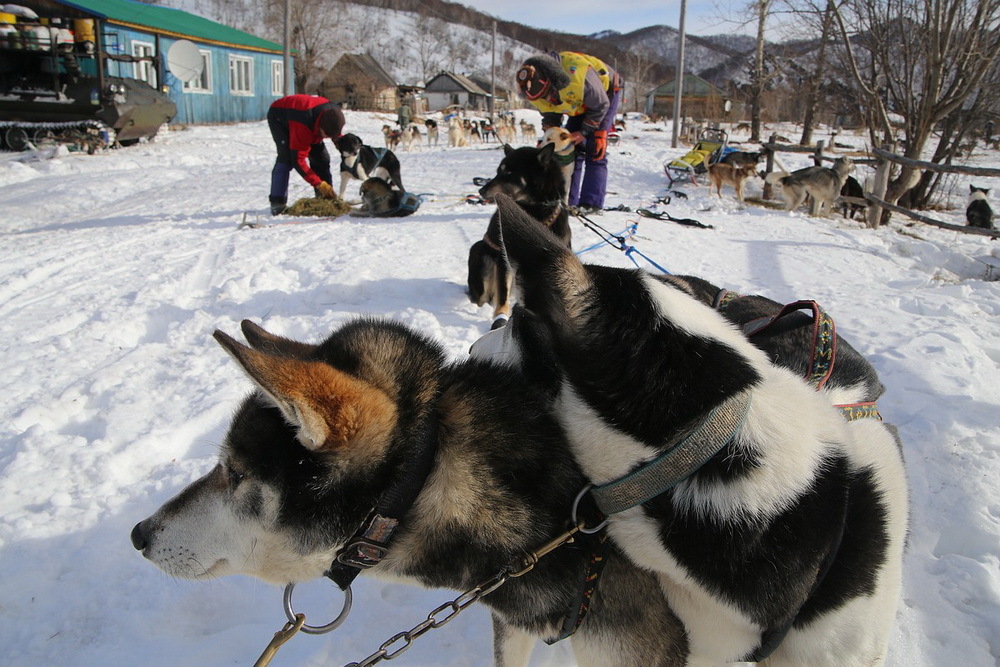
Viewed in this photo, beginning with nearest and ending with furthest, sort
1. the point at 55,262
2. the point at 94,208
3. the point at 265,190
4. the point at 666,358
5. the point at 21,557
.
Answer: the point at 666,358, the point at 21,557, the point at 55,262, the point at 94,208, the point at 265,190

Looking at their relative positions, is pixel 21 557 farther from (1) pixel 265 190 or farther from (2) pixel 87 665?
(1) pixel 265 190

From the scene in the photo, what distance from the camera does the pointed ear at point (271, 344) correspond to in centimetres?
147

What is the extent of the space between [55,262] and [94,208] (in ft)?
13.4

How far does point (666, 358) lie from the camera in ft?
3.76

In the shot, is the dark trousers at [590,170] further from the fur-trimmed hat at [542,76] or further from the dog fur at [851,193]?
the dog fur at [851,193]

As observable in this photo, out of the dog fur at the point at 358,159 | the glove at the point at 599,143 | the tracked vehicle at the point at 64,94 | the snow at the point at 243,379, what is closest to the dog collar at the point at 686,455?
the snow at the point at 243,379

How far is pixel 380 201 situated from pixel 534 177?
3.71 m

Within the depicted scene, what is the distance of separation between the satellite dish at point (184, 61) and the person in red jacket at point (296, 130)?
15.8 meters

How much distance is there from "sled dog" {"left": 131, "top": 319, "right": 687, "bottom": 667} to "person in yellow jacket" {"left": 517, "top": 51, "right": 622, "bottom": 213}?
5581 mm

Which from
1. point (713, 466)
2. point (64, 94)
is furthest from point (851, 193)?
point (64, 94)

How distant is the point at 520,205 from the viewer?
4738 millimetres

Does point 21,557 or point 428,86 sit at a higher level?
point 428,86

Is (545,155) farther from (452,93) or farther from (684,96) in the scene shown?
(684,96)

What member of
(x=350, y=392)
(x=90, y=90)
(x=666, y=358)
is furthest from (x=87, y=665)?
(x=90, y=90)
